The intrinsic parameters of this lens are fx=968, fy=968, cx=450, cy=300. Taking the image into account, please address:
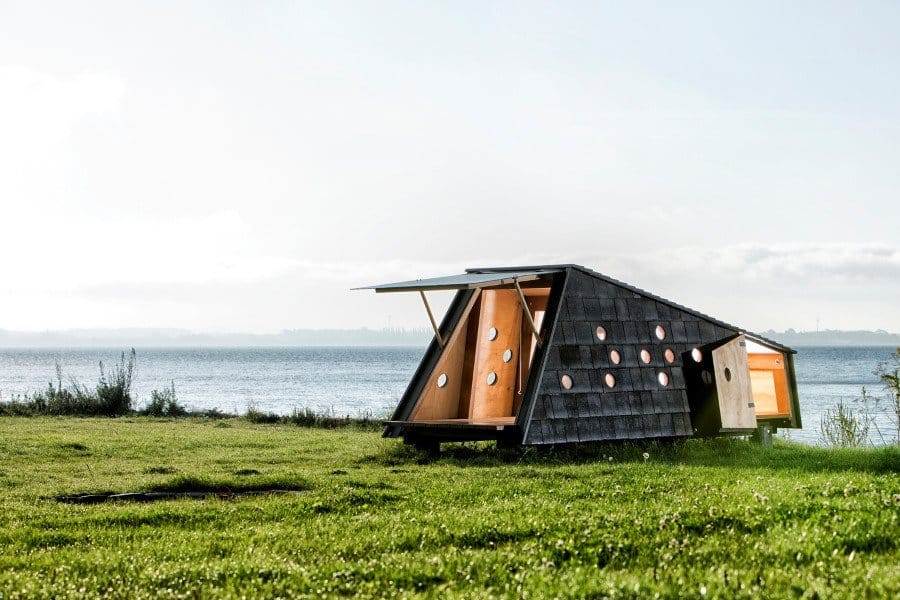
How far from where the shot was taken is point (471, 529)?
834 centimetres

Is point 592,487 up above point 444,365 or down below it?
below

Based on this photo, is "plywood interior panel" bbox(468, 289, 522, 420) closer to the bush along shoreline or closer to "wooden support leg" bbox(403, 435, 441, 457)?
"wooden support leg" bbox(403, 435, 441, 457)

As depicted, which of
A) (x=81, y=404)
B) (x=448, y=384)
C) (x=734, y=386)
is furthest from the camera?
(x=81, y=404)

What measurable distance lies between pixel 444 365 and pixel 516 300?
1.77 meters

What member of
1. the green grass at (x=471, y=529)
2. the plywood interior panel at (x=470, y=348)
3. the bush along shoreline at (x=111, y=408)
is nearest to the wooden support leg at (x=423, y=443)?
the plywood interior panel at (x=470, y=348)

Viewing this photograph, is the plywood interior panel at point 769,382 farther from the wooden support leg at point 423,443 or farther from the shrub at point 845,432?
the wooden support leg at point 423,443

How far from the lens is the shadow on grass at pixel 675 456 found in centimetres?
1386

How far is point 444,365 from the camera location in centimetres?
1719

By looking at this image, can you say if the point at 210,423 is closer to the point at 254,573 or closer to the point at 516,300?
the point at 516,300

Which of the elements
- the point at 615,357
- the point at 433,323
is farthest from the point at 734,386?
the point at 433,323

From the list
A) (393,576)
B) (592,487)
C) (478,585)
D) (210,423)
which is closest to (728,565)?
(478,585)

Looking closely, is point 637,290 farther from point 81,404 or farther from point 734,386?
point 81,404

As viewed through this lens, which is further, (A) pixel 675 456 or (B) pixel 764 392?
(B) pixel 764 392

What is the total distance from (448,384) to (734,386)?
200 inches
